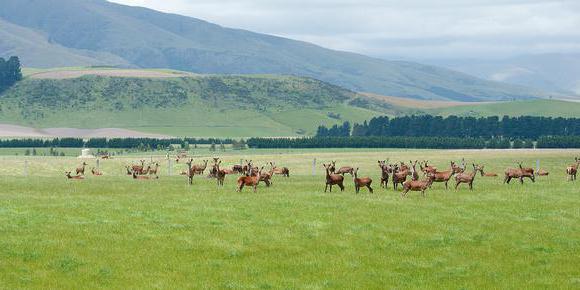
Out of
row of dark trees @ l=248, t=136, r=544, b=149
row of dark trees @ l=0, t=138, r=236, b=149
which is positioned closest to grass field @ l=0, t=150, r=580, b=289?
row of dark trees @ l=248, t=136, r=544, b=149

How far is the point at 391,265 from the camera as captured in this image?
2791 centimetres

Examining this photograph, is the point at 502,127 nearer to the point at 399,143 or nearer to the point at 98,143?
the point at 399,143

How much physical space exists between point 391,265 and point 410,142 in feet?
377

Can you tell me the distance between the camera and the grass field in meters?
26.0

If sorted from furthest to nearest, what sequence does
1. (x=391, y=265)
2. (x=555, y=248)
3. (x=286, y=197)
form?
(x=286, y=197) → (x=555, y=248) → (x=391, y=265)

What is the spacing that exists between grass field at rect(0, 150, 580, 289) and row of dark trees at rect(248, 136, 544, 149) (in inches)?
3742

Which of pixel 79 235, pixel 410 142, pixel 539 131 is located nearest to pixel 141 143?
pixel 410 142

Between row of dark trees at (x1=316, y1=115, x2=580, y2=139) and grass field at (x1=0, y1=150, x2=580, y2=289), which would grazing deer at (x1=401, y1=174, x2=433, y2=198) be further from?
row of dark trees at (x1=316, y1=115, x2=580, y2=139)

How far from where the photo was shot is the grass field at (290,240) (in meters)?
26.0

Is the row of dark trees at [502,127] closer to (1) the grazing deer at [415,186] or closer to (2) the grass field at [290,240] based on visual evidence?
(2) the grass field at [290,240]

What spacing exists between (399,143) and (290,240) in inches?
4494

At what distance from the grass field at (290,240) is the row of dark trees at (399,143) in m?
95.1

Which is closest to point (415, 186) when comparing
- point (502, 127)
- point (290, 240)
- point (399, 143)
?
point (290, 240)

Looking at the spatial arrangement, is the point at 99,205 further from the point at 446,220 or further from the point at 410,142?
the point at 410,142
